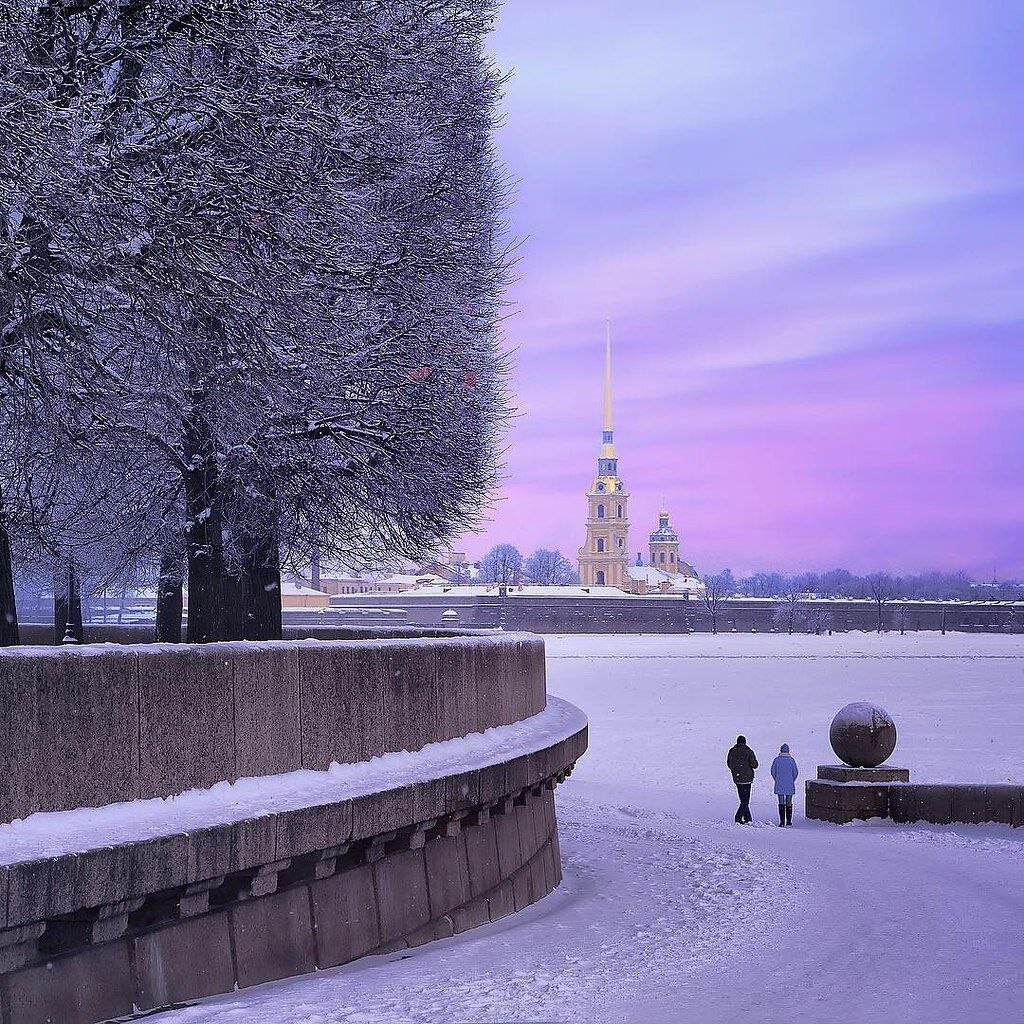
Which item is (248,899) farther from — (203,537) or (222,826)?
(203,537)

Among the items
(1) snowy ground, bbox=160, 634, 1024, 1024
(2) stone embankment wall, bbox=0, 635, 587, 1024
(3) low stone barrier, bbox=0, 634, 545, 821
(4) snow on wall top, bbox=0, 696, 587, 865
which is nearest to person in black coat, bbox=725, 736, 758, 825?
(1) snowy ground, bbox=160, 634, 1024, 1024

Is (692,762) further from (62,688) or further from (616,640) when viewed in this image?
(616,640)

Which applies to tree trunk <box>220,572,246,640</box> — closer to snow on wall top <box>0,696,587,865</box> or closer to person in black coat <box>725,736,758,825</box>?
snow on wall top <box>0,696,587,865</box>

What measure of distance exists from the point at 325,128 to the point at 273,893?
778 centimetres

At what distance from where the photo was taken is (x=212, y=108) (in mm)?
11797

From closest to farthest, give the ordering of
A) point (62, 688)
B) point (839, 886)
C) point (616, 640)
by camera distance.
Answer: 1. point (62, 688)
2. point (839, 886)
3. point (616, 640)

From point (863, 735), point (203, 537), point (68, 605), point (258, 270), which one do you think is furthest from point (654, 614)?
point (258, 270)

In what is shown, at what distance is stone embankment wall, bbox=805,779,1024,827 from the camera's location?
20062mm

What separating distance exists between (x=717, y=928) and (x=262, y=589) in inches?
299

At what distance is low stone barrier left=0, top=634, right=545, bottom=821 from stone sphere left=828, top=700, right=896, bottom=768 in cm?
1187

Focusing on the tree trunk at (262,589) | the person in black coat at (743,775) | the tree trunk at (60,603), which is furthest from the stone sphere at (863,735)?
the tree trunk at (60,603)

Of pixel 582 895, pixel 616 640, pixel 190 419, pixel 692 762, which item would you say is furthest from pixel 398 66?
pixel 616 640

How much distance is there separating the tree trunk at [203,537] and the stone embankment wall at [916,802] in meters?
10.0

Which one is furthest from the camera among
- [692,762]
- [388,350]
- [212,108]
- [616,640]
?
[616,640]
